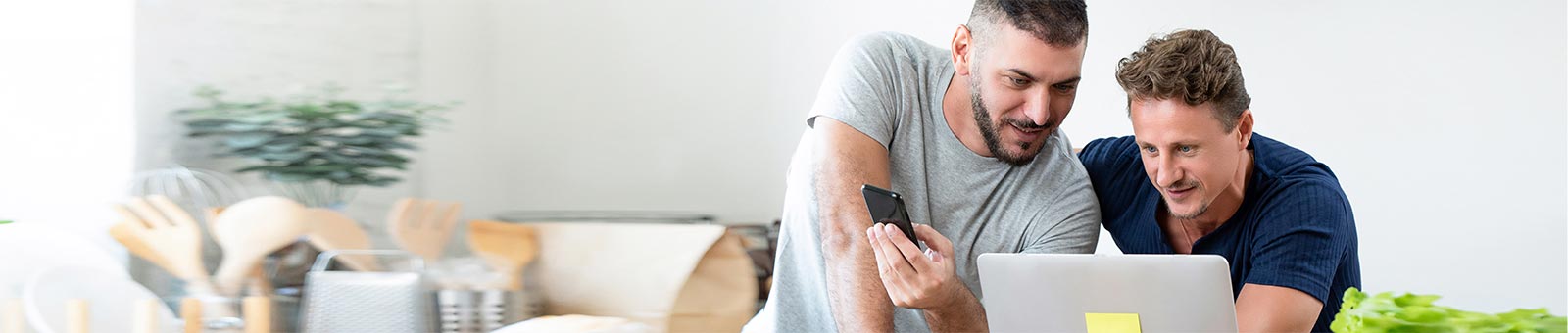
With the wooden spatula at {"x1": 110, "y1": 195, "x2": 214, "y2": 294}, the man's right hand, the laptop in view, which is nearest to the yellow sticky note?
the laptop

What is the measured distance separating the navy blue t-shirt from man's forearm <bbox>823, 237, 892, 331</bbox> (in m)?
0.41

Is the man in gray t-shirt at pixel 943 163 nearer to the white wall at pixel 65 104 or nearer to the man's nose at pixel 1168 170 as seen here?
the man's nose at pixel 1168 170

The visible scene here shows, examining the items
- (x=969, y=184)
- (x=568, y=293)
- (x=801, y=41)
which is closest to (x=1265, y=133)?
(x=801, y=41)

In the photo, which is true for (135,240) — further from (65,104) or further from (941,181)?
(941,181)

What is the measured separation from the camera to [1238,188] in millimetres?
1560

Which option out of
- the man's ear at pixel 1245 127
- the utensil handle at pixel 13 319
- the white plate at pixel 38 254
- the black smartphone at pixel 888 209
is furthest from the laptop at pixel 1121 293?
the utensil handle at pixel 13 319

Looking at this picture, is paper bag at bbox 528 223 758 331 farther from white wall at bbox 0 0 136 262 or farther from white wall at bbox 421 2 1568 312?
white wall at bbox 0 0 136 262

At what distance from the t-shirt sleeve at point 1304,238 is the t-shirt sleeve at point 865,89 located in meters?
0.50

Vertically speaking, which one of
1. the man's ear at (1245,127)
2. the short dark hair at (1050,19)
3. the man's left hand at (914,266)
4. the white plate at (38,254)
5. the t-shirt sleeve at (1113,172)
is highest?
the short dark hair at (1050,19)

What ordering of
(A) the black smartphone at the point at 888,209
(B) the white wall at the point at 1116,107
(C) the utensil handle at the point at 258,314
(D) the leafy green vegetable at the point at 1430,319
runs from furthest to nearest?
(B) the white wall at the point at 1116,107, (C) the utensil handle at the point at 258,314, (A) the black smartphone at the point at 888,209, (D) the leafy green vegetable at the point at 1430,319

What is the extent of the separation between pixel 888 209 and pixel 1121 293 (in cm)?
28

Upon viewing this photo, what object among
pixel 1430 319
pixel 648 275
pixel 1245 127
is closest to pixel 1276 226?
pixel 1245 127

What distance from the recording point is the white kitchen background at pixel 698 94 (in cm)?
197

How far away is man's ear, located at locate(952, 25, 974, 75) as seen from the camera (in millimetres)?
1610
